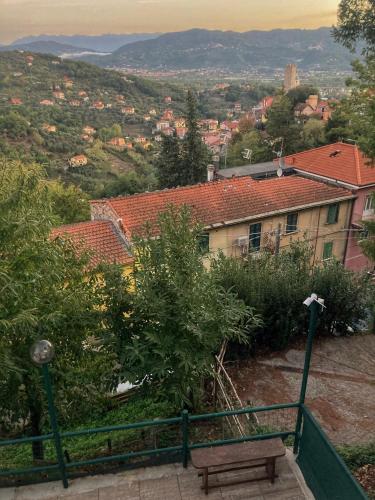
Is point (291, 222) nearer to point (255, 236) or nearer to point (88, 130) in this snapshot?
point (255, 236)

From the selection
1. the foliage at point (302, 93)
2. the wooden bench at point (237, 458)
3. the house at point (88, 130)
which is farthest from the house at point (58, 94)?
the wooden bench at point (237, 458)

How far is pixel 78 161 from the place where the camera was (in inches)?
3110

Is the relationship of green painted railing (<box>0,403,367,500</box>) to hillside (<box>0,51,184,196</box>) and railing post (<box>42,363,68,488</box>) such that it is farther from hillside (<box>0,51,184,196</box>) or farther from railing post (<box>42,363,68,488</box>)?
hillside (<box>0,51,184,196</box>)

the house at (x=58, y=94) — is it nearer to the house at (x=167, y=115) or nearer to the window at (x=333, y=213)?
the house at (x=167, y=115)

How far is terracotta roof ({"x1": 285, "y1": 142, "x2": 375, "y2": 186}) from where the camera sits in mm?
24656

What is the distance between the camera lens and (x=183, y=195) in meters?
21.0

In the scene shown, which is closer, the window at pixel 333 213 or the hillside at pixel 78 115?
the window at pixel 333 213

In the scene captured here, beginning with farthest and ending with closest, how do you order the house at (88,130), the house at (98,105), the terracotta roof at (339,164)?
the house at (98,105) → the house at (88,130) → the terracotta roof at (339,164)

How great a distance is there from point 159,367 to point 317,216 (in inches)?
738

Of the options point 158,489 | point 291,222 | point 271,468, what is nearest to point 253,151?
point 291,222

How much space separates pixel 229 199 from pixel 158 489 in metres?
16.8

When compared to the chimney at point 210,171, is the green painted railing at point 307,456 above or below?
above

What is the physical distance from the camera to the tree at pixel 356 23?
26.5m

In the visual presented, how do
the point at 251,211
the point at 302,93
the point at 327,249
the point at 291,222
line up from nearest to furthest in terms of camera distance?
1. the point at 251,211
2. the point at 291,222
3. the point at 327,249
4. the point at 302,93
